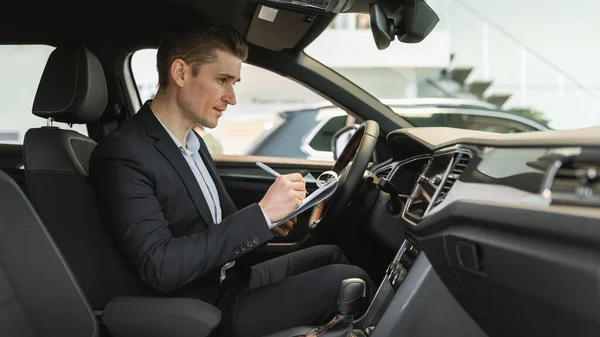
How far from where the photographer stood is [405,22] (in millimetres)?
1999

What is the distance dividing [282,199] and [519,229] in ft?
2.07

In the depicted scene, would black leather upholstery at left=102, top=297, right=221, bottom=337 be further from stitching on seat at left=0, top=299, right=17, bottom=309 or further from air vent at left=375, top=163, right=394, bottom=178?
air vent at left=375, top=163, right=394, bottom=178

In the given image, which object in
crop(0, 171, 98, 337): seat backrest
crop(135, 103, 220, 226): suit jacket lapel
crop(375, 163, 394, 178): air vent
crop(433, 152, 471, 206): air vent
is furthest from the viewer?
crop(375, 163, 394, 178): air vent

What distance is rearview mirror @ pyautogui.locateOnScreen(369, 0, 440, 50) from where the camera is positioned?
1963 mm

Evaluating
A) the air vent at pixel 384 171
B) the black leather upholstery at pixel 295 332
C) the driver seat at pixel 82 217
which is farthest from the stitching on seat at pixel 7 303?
the air vent at pixel 384 171

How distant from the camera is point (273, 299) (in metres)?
1.59

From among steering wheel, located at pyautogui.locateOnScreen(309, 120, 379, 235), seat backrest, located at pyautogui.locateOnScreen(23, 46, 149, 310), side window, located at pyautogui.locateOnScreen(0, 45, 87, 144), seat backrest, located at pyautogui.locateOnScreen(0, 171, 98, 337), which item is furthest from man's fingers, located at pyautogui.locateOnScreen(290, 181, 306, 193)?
side window, located at pyautogui.locateOnScreen(0, 45, 87, 144)

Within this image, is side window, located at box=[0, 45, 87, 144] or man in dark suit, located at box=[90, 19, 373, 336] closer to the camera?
man in dark suit, located at box=[90, 19, 373, 336]

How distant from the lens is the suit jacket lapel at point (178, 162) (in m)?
1.63

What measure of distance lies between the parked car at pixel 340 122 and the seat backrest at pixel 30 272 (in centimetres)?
136

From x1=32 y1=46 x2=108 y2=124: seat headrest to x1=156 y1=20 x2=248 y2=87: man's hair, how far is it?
21cm

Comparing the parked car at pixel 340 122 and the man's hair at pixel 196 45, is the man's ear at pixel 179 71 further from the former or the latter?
the parked car at pixel 340 122

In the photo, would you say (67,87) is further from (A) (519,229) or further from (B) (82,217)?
(A) (519,229)

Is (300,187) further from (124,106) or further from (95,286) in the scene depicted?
(124,106)
